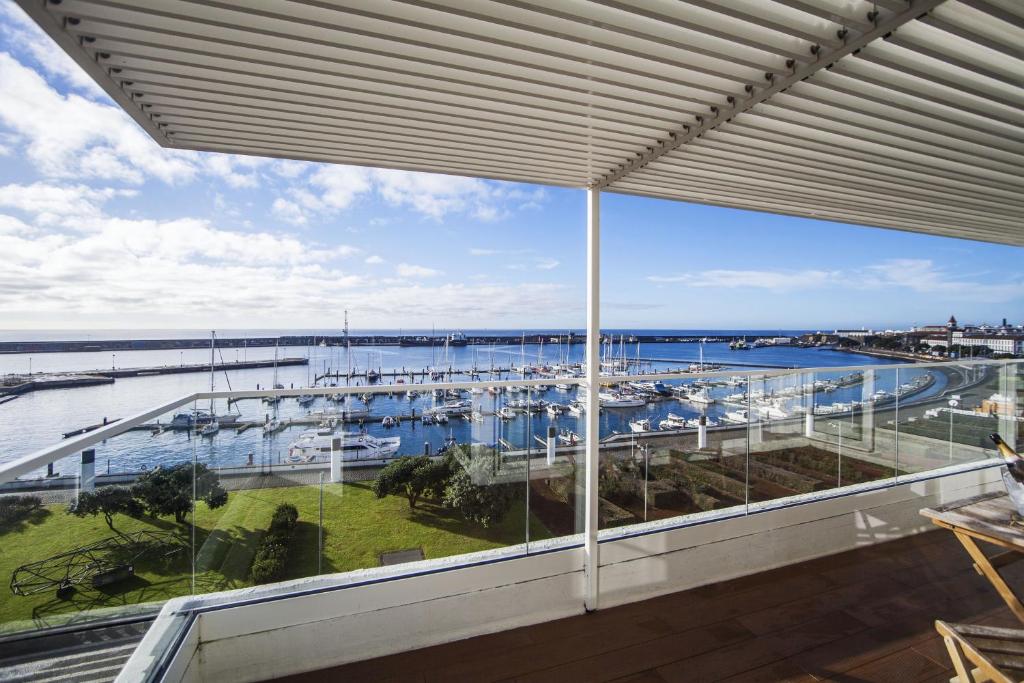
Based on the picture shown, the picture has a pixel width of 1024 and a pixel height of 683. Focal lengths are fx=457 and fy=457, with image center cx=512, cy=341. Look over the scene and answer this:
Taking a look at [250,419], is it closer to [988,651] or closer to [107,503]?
[107,503]

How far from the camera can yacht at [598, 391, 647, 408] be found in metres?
2.89

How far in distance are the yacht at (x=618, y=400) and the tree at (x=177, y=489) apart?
6.91 ft

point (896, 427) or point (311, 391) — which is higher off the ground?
point (311, 391)

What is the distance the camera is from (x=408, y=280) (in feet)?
115

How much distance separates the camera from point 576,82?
1871 mm

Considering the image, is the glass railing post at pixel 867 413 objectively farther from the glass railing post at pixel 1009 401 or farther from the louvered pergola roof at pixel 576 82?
the glass railing post at pixel 1009 401

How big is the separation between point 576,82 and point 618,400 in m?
1.80

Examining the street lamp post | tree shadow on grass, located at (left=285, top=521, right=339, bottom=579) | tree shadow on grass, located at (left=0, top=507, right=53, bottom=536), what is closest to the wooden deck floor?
tree shadow on grass, located at (left=285, top=521, right=339, bottom=579)

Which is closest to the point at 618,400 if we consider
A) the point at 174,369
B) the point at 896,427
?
the point at 896,427

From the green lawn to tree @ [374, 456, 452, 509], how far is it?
0.16 feet

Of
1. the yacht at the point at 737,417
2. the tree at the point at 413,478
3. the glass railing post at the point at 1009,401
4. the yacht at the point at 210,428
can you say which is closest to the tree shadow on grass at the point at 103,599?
the yacht at the point at 210,428

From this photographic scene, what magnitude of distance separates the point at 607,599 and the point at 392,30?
10.1ft

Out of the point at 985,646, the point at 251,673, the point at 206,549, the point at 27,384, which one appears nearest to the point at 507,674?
the point at 251,673

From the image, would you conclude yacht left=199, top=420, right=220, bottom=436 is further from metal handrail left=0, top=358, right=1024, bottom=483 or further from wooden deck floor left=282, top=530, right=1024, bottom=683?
wooden deck floor left=282, top=530, right=1024, bottom=683
